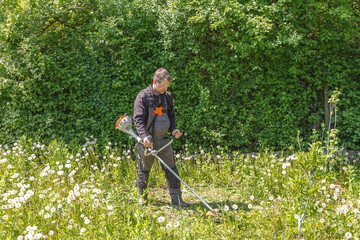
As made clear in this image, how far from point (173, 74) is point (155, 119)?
188cm

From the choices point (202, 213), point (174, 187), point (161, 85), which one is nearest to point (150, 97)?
point (161, 85)

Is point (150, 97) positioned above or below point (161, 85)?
below

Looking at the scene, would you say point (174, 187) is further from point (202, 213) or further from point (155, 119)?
point (155, 119)

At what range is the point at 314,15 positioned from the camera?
495 cm

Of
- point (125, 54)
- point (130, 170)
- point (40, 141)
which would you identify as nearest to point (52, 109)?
point (40, 141)

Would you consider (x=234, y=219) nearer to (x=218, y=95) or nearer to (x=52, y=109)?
(x=218, y=95)

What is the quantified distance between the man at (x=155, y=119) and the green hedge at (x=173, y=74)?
163 cm

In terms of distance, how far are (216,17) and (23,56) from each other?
139 inches

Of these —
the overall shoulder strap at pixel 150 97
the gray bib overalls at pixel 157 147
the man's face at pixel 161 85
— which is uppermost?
the man's face at pixel 161 85

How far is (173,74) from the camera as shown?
5.36 metres

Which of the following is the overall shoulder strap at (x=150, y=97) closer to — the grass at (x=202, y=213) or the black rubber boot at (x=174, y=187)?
the black rubber boot at (x=174, y=187)

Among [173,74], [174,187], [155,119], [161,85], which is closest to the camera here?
[161,85]

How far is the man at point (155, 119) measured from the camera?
3.53 m

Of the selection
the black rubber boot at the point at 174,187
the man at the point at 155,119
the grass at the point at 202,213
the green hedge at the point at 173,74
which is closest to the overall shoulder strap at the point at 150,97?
the man at the point at 155,119
